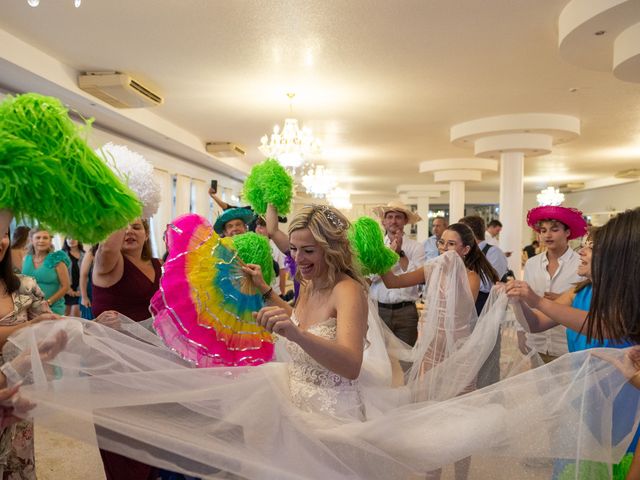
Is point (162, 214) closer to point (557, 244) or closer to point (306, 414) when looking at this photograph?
point (557, 244)

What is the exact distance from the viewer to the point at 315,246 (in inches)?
75.6

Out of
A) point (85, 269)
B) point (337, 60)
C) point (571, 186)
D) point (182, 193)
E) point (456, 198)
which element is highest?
point (571, 186)

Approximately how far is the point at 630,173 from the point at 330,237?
16450 millimetres

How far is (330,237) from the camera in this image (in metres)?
1.92

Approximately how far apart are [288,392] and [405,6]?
150 inches

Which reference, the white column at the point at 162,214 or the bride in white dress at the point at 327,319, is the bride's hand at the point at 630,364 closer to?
the bride in white dress at the point at 327,319

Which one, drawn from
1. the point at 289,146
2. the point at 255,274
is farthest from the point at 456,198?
Result: the point at 255,274

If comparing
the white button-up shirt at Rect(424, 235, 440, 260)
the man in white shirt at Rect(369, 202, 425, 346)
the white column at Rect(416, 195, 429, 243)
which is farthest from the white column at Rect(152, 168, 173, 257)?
the white column at Rect(416, 195, 429, 243)

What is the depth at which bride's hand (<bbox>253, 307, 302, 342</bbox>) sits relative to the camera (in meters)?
1.52

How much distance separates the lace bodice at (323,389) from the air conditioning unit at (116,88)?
221 inches

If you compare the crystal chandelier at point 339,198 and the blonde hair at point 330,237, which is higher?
the crystal chandelier at point 339,198

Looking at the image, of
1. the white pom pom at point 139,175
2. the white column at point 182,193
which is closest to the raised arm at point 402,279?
the white pom pom at point 139,175

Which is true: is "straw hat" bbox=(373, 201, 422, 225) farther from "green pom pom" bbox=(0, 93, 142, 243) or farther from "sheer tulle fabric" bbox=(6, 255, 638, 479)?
"green pom pom" bbox=(0, 93, 142, 243)

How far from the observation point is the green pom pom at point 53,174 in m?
1.07
